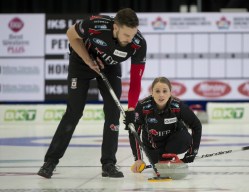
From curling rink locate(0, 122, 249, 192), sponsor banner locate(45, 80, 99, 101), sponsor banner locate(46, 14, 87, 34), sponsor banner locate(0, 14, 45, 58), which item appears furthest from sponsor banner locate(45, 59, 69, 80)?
curling rink locate(0, 122, 249, 192)

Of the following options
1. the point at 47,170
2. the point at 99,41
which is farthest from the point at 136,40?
the point at 47,170

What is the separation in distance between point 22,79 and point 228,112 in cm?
435

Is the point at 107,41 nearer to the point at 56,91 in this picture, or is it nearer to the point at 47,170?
the point at 47,170

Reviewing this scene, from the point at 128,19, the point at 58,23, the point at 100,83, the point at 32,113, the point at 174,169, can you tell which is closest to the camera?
the point at 128,19

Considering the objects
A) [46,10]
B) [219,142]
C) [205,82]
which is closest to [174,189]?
[219,142]

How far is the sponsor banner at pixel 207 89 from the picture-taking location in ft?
45.0

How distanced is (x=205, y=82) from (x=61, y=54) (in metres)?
3.09

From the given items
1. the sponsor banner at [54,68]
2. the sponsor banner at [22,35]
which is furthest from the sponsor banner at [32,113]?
the sponsor banner at [22,35]

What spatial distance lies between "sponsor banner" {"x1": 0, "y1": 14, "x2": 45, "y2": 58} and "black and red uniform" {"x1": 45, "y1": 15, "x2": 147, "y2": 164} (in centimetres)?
929

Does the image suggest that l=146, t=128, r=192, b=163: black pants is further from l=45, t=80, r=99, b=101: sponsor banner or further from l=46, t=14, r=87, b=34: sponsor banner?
l=46, t=14, r=87, b=34: sponsor banner

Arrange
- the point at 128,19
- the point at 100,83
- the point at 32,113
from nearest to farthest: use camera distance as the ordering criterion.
A: the point at 128,19 → the point at 100,83 → the point at 32,113

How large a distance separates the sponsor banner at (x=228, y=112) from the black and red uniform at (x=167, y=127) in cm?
877

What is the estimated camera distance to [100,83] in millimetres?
4617

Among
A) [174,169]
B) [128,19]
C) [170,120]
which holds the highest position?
[128,19]
